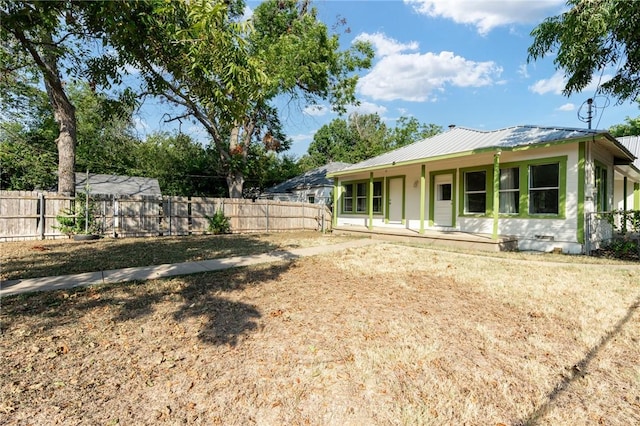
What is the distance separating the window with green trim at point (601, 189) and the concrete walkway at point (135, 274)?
9161 millimetres

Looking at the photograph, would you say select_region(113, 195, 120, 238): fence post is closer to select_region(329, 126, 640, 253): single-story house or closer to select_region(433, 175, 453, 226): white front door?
select_region(329, 126, 640, 253): single-story house

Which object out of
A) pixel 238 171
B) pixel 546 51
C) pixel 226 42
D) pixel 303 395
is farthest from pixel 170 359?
pixel 238 171

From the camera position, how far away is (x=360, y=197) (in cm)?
1678

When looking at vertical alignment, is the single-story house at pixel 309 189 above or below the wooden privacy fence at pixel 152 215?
above

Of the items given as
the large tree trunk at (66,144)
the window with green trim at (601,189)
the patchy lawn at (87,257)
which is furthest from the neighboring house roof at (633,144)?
the large tree trunk at (66,144)

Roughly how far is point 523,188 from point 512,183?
507 mm

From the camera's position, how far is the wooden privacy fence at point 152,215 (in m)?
11.1

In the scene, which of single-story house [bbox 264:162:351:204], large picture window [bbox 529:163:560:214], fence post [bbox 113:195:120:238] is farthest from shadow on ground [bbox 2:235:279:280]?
single-story house [bbox 264:162:351:204]

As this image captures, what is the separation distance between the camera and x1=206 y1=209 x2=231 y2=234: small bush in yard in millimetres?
14922

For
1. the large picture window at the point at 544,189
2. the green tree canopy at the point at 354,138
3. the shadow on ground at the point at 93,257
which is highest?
the green tree canopy at the point at 354,138

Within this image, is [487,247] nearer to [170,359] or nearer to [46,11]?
[170,359]

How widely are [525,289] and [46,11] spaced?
6987mm

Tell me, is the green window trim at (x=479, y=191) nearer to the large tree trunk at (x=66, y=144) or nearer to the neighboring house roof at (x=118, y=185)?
the large tree trunk at (x=66, y=144)

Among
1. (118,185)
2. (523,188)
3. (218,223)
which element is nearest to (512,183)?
(523,188)
